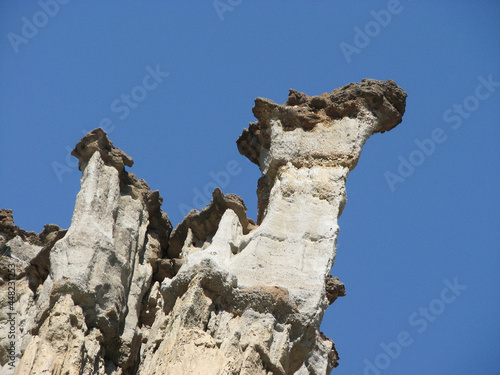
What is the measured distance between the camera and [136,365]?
18.6 metres

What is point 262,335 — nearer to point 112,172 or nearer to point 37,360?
point 37,360

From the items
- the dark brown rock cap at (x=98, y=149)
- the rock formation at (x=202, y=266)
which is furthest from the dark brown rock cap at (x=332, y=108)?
the dark brown rock cap at (x=98, y=149)

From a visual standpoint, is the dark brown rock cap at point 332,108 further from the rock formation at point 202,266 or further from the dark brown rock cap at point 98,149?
the dark brown rock cap at point 98,149

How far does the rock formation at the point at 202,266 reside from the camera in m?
16.3

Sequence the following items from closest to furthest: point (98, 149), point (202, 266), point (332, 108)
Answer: point (202, 266) → point (98, 149) → point (332, 108)

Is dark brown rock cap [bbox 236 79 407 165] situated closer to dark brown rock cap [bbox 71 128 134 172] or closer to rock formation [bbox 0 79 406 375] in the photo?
rock formation [bbox 0 79 406 375]

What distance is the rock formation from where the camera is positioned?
16.3m

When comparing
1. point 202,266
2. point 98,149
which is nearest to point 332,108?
point 98,149

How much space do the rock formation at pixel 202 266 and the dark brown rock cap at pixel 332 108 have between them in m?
0.03

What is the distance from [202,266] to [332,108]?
5.14 meters

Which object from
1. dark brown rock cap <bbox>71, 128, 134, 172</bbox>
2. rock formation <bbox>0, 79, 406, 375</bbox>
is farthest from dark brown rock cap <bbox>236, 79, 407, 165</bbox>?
dark brown rock cap <bbox>71, 128, 134, 172</bbox>

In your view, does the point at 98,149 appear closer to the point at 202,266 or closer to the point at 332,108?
the point at 332,108

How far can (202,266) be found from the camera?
16781mm

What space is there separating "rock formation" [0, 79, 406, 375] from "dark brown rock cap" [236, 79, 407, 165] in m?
0.03
